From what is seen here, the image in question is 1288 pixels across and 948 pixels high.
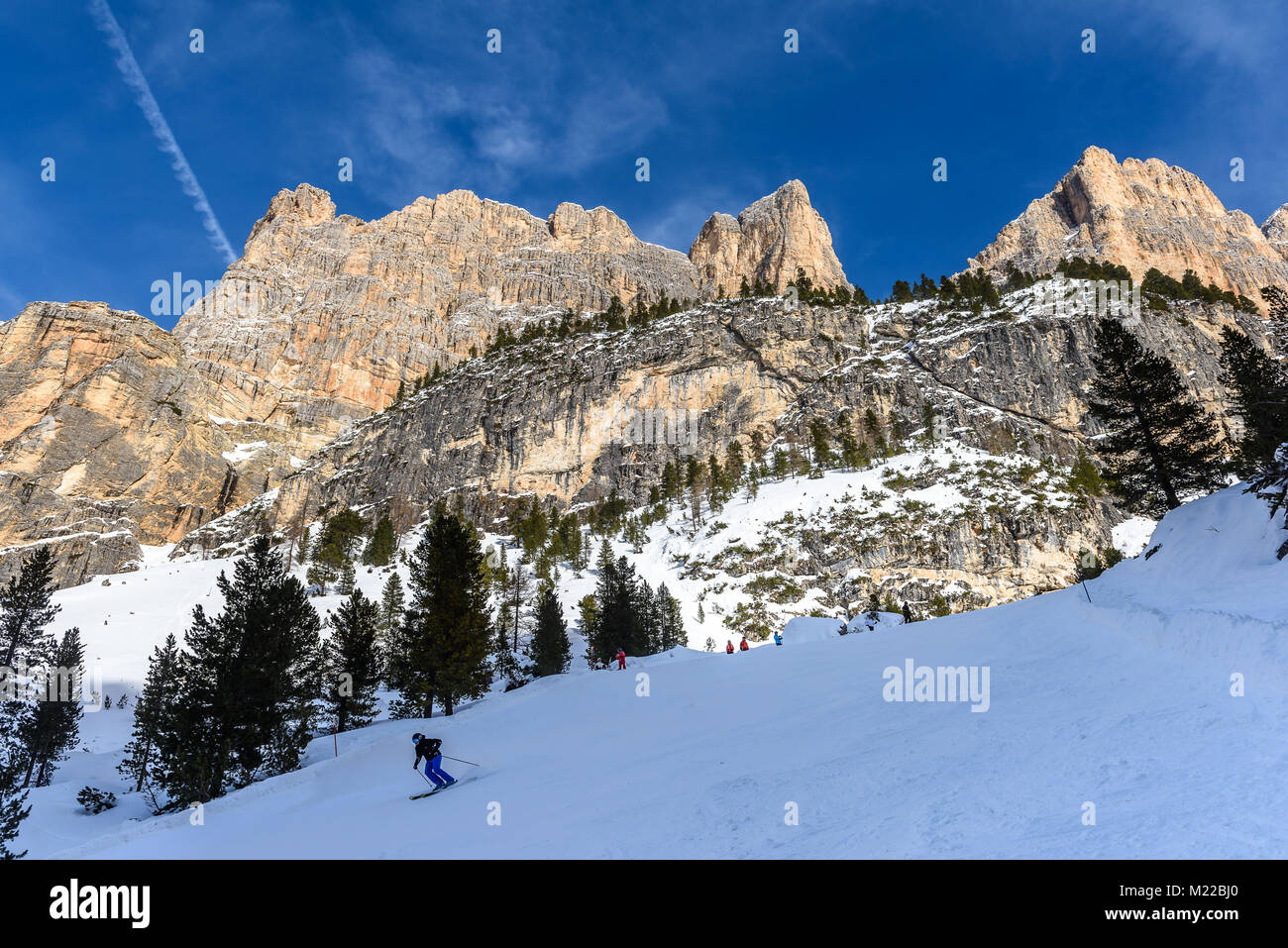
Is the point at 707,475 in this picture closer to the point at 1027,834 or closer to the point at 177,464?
the point at 1027,834

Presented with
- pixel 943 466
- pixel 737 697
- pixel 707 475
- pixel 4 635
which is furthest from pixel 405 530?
pixel 737 697

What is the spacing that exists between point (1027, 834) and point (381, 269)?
219m

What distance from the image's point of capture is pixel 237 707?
23672 millimetres

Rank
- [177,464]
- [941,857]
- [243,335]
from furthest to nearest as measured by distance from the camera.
A: [243,335] < [177,464] < [941,857]

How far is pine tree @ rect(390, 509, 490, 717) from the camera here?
28406mm

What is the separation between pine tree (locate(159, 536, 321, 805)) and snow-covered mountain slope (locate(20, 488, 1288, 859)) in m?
4.72

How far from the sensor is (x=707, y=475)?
102500 millimetres

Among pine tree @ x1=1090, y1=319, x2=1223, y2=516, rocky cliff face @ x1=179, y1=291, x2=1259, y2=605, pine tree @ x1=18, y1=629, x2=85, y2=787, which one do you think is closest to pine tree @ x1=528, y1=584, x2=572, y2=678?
pine tree @ x1=18, y1=629, x2=85, y2=787

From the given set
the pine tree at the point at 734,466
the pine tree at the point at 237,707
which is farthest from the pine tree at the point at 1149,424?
the pine tree at the point at 734,466

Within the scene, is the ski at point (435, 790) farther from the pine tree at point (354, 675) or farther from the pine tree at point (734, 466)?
the pine tree at point (734, 466)

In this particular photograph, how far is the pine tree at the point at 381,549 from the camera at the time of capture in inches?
3209

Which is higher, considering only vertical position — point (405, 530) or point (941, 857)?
point (405, 530)

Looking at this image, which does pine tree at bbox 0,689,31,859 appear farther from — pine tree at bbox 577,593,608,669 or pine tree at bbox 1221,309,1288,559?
pine tree at bbox 577,593,608,669

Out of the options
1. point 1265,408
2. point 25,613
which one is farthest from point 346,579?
point 1265,408
